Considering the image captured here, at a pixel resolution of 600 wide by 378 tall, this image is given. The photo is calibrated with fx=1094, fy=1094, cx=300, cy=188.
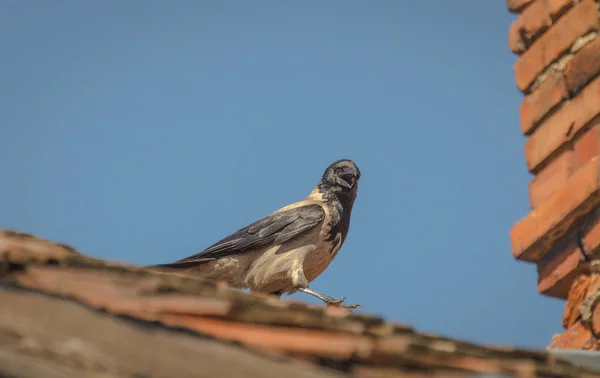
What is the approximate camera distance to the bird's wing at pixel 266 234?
7.62 metres

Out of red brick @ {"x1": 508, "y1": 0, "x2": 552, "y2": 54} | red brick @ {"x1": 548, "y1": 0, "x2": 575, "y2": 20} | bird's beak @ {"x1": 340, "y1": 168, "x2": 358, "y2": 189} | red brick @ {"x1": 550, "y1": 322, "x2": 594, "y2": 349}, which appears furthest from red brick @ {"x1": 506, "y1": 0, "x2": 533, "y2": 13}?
bird's beak @ {"x1": 340, "y1": 168, "x2": 358, "y2": 189}

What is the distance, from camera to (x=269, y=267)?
7.56 metres

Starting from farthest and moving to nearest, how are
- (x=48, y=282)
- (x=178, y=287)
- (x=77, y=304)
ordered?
(x=178, y=287) → (x=48, y=282) → (x=77, y=304)

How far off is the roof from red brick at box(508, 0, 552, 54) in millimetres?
2713

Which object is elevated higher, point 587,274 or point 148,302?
point 587,274

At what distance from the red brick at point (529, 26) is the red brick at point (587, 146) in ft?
2.22

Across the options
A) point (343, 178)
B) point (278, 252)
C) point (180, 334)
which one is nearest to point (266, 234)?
point (278, 252)

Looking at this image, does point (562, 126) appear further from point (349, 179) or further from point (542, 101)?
point (349, 179)

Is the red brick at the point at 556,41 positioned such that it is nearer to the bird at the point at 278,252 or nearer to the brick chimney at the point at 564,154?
the brick chimney at the point at 564,154

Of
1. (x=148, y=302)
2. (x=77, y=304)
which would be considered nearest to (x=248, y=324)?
(x=148, y=302)

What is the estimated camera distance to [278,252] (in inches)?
300

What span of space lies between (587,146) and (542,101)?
41 cm

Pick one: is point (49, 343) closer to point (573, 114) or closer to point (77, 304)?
point (77, 304)

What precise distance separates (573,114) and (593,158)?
0.27m
